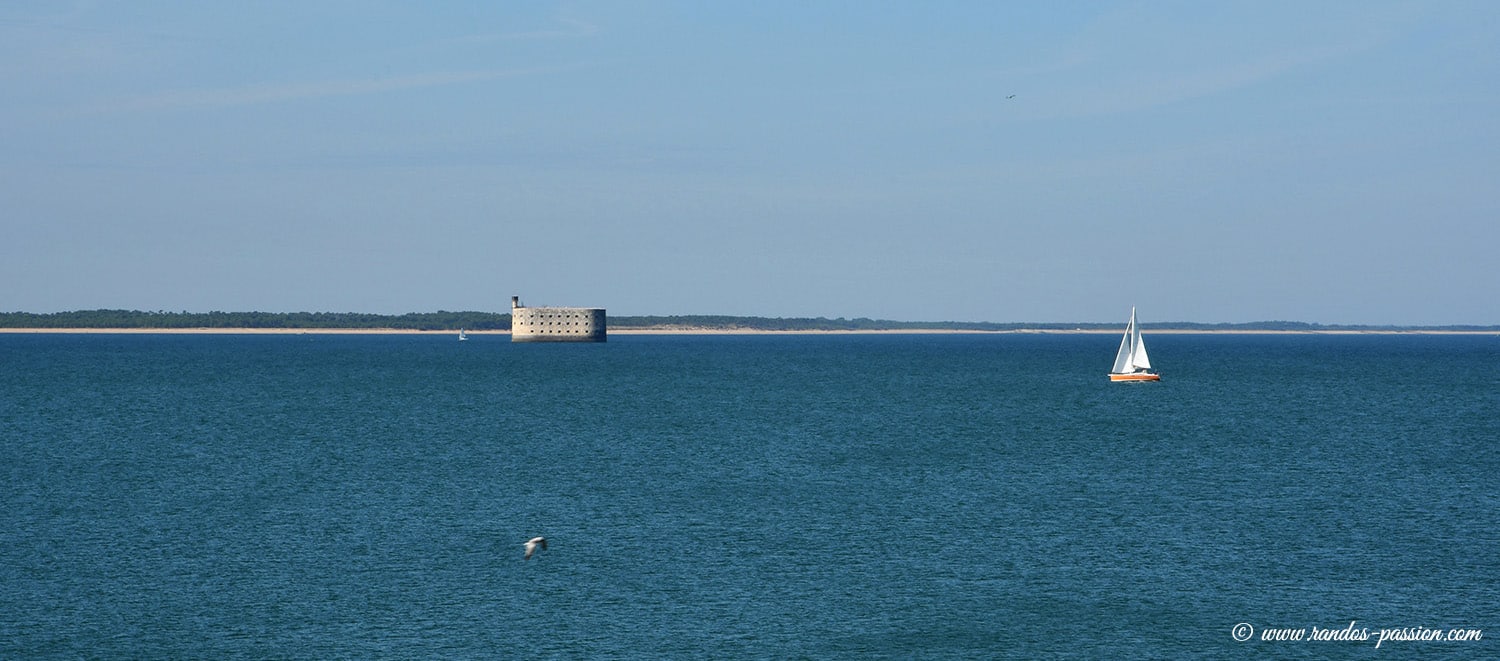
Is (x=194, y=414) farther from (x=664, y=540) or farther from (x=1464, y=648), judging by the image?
(x=1464, y=648)

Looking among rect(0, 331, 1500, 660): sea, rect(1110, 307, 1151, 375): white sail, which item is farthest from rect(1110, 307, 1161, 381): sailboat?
rect(0, 331, 1500, 660): sea

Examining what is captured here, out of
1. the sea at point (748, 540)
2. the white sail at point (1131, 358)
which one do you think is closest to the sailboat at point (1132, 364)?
the white sail at point (1131, 358)

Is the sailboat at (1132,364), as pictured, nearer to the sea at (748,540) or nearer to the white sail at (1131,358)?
the white sail at (1131,358)

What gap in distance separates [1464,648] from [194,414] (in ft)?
348

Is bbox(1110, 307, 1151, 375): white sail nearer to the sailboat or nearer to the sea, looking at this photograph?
the sailboat

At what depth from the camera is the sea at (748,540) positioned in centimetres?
3922

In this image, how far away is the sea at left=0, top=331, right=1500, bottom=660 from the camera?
129ft

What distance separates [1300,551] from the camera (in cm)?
5062

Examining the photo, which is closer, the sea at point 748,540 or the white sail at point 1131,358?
the sea at point 748,540

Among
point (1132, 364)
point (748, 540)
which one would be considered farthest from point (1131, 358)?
point (748, 540)

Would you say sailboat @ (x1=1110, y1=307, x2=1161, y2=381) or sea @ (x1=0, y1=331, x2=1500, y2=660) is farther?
sailboat @ (x1=1110, y1=307, x2=1161, y2=381)

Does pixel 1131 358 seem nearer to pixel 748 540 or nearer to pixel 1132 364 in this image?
pixel 1132 364

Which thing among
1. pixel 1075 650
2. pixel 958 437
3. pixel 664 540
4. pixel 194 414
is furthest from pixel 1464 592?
pixel 194 414

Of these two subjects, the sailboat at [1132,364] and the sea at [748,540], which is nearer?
the sea at [748,540]
